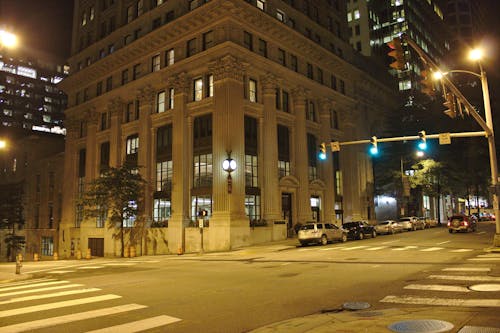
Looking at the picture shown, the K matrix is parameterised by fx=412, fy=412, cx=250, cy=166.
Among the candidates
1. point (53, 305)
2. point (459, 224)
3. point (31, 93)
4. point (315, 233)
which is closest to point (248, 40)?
point (315, 233)

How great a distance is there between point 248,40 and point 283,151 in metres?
11.3

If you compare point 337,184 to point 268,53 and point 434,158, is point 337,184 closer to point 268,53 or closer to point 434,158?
point 434,158

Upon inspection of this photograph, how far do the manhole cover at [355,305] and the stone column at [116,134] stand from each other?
4095 cm

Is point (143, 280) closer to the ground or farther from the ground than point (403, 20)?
closer to the ground

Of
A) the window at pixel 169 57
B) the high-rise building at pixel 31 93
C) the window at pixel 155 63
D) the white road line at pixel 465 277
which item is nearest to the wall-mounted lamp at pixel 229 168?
the window at pixel 169 57

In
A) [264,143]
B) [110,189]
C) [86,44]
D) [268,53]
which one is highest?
[86,44]

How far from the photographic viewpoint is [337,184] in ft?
164

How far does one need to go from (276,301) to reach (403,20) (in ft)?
305

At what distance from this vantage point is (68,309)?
9.80 metres

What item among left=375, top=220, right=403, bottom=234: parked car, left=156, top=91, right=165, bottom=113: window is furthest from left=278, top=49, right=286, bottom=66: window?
left=375, top=220, right=403, bottom=234: parked car

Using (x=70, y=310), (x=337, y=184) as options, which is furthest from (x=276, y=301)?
(x=337, y=184)

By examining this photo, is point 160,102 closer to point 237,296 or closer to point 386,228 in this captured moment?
point 386,228

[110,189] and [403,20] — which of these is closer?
[110,189]

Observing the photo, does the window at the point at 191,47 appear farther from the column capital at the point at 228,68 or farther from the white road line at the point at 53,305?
the white road line at the point at 53,305
